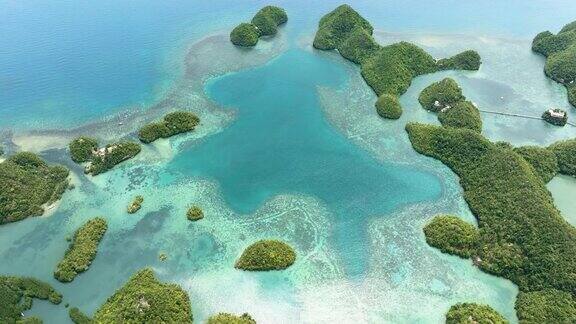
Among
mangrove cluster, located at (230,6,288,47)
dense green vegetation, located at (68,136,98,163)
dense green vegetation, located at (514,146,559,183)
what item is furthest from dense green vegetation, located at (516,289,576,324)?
mangrove cluster, located at (230,6,288,47)

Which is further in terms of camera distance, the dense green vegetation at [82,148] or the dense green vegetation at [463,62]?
the dense green vegetation at [463,62]

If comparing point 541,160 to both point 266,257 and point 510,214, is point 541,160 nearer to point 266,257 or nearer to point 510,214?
point 510,214

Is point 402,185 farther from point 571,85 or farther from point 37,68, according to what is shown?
point 37,68

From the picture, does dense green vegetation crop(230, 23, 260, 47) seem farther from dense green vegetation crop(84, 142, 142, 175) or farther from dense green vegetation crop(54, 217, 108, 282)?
dense green vegetation crop(54, 217, 108, 282)

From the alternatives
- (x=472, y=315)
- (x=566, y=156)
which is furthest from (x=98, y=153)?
(x=566, y=156)

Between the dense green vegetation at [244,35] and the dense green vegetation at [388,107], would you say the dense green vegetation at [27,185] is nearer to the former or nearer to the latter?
the dense green vegetation at [244,35]

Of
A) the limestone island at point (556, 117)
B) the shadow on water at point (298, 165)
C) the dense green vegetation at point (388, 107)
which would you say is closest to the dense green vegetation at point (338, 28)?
the shadow on water at point (298, 165)
